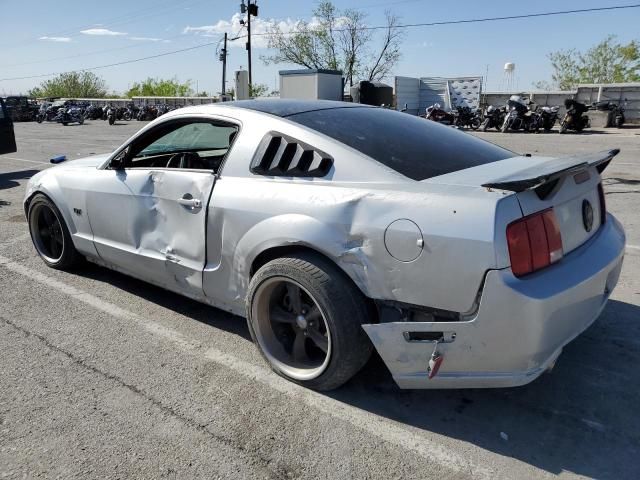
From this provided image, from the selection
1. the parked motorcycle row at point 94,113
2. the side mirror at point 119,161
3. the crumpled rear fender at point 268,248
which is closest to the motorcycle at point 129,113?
the parked motorcycle row at point 94,113

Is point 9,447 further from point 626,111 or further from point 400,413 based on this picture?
point 626,111

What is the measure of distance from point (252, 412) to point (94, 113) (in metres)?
43.4

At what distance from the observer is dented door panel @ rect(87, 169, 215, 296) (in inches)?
125

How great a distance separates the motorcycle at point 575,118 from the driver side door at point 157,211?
19.5 meters

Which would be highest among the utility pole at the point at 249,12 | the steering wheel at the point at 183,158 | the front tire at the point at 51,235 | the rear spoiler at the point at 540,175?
the utility pole at the point at 249,12

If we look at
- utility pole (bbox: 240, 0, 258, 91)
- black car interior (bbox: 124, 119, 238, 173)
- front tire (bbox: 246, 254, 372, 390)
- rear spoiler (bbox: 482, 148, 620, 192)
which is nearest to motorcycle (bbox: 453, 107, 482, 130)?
utility pole (bbox: 240, 0, 258, 91)

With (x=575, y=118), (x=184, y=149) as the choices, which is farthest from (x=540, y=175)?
(x=575, y=118)

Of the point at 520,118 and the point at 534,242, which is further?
the point at 520,118

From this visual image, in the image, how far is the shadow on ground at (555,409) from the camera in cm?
224

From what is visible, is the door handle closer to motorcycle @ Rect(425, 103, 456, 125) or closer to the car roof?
the car roof

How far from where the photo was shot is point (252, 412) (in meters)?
2.58

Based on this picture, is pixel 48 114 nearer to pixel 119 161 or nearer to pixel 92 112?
pixel 92 112

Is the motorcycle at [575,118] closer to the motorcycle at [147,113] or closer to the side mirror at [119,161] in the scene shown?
the side mirror at [119,161]

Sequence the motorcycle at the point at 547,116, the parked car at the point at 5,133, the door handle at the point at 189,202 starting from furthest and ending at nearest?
the motorcycle at the point at 547,116, the parked car at the point at 5,133, the door handle at the point at 189,202
